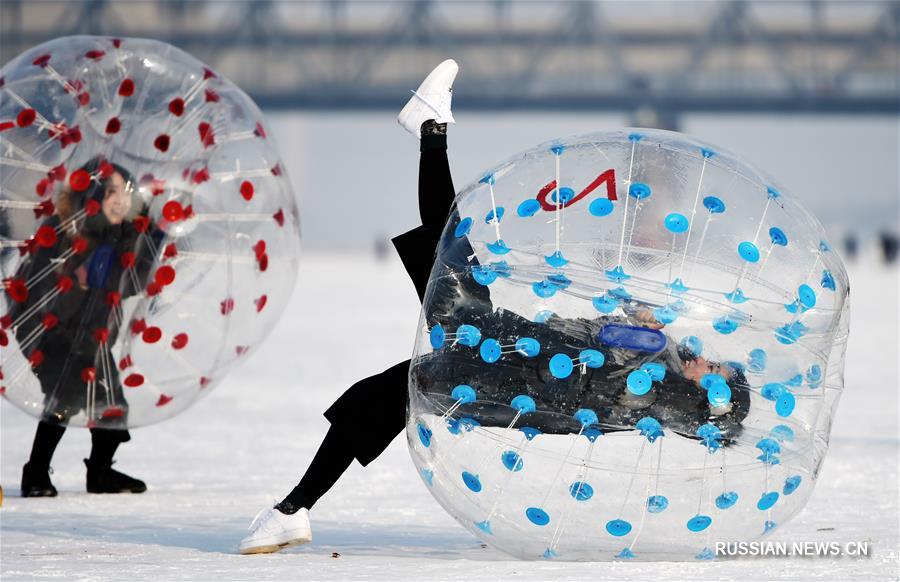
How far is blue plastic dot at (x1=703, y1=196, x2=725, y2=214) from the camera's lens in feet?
12.7

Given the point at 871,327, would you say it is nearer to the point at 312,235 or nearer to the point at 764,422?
the point at 764,422

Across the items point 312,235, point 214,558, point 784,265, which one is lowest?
point 312,235

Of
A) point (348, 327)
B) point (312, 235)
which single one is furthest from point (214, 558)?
point (312, 235)

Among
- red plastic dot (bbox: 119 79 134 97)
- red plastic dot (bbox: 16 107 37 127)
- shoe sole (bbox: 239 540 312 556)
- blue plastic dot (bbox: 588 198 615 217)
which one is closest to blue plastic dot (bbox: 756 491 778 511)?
blue plastic dot (bbox: 588 198 615 217)

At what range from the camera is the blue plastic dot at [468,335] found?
3.82 m

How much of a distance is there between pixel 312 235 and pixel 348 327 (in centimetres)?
7698

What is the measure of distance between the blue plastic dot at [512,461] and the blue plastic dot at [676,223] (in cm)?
67

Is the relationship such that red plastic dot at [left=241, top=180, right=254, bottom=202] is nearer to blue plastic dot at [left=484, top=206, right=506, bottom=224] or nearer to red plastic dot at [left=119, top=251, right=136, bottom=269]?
red plastic dot at [left=119, top=251, right=136, bottom=269]

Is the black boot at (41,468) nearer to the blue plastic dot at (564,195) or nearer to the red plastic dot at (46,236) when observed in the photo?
the red plastic dot at (46,236)

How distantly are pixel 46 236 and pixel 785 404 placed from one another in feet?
7.90

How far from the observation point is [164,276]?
499 cm

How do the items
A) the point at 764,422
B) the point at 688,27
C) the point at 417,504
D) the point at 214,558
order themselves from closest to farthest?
the point at 764,422
the point at 214,558
the point at 417,504
the point at 688,27

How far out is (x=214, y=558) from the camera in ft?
13.3

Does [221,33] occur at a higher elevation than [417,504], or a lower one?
lower
